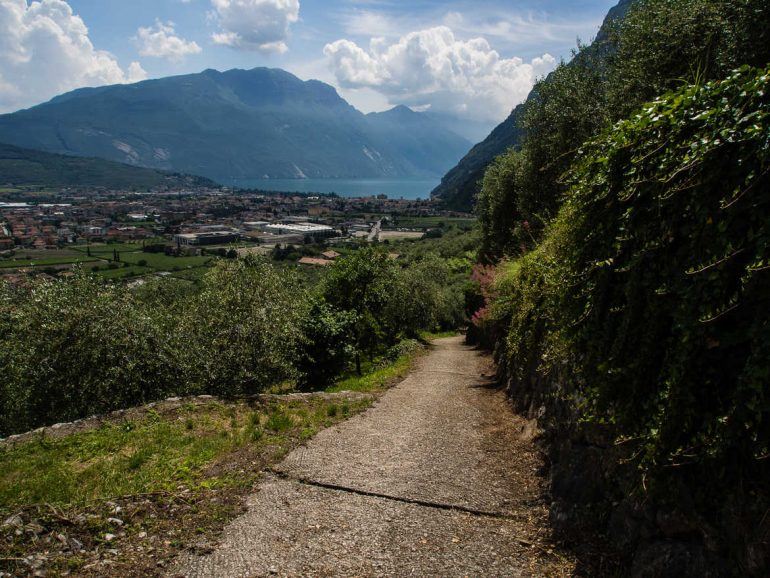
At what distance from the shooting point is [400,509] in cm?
680

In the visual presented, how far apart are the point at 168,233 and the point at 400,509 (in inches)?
5798

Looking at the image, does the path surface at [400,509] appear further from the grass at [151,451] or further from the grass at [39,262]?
the grass at [39,262]

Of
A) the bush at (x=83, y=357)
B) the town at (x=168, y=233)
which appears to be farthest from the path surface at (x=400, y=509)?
the town at (x=168, y=233)

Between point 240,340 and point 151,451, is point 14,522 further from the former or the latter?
point 240,340

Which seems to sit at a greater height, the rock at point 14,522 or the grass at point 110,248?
the rock at point 14,522

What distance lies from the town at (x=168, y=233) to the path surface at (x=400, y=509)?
66084mm

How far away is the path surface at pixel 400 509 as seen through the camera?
5.61 m

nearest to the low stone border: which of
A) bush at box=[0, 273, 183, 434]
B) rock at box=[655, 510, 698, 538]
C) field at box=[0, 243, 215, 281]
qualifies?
bush at box=[0, 273, 183, 434]

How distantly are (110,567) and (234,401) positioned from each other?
23.9 ft

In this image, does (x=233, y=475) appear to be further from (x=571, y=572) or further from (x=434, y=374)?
(x=434, y=374)

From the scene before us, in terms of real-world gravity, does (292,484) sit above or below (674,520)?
below

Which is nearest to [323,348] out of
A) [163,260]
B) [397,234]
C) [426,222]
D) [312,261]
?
[312,261]

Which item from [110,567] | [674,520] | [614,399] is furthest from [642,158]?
[110,567]

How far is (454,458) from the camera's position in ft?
27.9
